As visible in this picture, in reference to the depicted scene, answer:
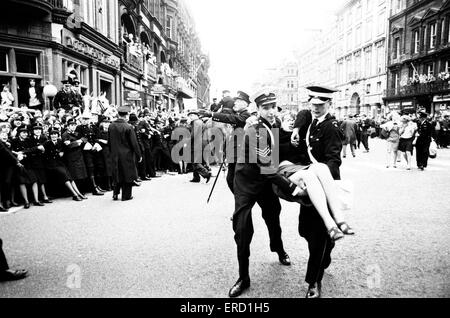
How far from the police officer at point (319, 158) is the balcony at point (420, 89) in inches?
1289

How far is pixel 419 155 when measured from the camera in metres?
13.2

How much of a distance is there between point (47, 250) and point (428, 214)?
6419 mm

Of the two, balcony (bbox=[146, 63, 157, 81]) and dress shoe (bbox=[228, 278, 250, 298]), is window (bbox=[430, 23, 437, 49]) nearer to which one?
balcony (bbox=[146, 63, 157, 81])

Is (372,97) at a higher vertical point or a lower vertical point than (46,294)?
higher

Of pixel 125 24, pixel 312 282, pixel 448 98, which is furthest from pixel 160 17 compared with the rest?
pixel 312 282

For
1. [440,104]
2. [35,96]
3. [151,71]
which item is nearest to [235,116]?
[35,96]

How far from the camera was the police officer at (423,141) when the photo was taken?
1323cm

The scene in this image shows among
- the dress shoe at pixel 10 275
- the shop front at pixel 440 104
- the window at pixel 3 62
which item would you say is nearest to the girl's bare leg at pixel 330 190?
the dress shoe at pixel 10 275


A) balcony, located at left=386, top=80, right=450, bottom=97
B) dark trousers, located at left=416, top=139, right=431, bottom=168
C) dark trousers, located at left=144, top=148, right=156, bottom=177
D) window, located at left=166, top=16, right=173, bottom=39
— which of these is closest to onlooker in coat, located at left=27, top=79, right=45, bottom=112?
dark trousers, located at left=144, top=148, right=156, bottom=177

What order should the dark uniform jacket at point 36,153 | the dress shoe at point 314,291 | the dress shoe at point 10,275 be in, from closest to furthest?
the dress shoe at point 314,291, the dress shoe at point 10,275, the dark uniform jacket at point 36,153

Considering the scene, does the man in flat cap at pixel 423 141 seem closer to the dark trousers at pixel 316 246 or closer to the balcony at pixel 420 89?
the dark trousers at pixel 316 246

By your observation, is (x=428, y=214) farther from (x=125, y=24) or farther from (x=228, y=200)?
(x=125, y=24)

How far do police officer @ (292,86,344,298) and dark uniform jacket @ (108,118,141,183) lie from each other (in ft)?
17.9

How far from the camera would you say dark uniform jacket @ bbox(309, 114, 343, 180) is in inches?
148
